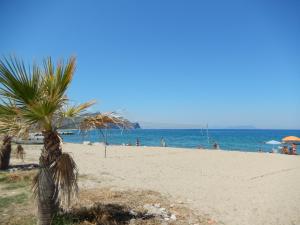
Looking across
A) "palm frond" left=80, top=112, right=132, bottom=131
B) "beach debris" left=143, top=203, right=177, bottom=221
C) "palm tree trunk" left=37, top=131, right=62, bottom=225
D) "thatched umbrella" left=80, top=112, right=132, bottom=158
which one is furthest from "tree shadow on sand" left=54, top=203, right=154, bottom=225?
"palm frond" left=80, top=112, right=132, bottom=131

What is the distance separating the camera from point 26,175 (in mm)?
10078

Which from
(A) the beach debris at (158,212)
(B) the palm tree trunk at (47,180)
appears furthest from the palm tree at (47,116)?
(A) the beach debris at (158,212)

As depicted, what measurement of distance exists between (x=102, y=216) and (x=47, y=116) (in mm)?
2309

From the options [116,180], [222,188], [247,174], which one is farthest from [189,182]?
[247,174]

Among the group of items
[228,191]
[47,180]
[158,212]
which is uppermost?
[47,180]

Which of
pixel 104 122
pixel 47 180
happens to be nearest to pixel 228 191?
pixel 104 122

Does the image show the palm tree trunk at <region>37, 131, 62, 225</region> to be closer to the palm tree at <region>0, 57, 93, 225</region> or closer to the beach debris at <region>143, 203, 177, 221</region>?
the palm tree at <region>0, 57, 93, 225</region>

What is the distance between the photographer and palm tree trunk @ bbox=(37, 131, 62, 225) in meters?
4.83

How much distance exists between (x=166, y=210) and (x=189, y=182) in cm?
439

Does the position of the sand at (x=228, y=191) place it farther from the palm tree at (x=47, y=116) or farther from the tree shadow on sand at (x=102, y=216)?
the palm tree at (x=47, y=116)

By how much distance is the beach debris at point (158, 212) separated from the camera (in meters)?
6.12

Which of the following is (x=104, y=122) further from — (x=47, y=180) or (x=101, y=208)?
(x=101, y=208)

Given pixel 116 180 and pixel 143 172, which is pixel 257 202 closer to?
pixel 116 180

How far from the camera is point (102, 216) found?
219 inches
